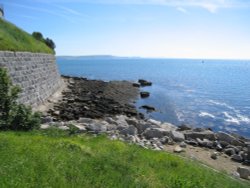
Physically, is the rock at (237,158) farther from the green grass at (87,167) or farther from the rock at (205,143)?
the green grass at (87,167)

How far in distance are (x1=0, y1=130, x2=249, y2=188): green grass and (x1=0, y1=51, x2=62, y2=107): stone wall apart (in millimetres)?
12488

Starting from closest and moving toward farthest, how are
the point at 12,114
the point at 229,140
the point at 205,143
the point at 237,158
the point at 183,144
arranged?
1. the point at 12,114
2. the point at 237,158
3. the point at 183,144
4. the point at 205,143
5. the point at 229,140

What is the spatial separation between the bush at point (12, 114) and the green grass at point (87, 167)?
312 centimetres

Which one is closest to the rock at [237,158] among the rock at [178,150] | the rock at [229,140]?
the rock at [178,150]

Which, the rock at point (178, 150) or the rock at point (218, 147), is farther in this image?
the rock at point (218, 147)

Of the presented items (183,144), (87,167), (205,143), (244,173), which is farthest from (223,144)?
(87,167)

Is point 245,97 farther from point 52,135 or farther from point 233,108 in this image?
point 52,135

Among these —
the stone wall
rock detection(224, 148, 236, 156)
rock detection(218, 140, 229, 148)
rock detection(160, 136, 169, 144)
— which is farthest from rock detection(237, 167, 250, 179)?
the stone wall

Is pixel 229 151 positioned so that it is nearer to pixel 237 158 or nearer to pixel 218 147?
pixel 218 147

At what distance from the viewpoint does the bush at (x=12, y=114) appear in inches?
547

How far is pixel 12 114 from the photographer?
1452cm

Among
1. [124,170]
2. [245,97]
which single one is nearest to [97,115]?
[124,170]

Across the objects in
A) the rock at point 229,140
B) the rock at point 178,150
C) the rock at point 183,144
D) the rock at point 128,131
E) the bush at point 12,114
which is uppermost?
the bush at point 12,114

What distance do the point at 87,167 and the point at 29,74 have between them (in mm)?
18876
